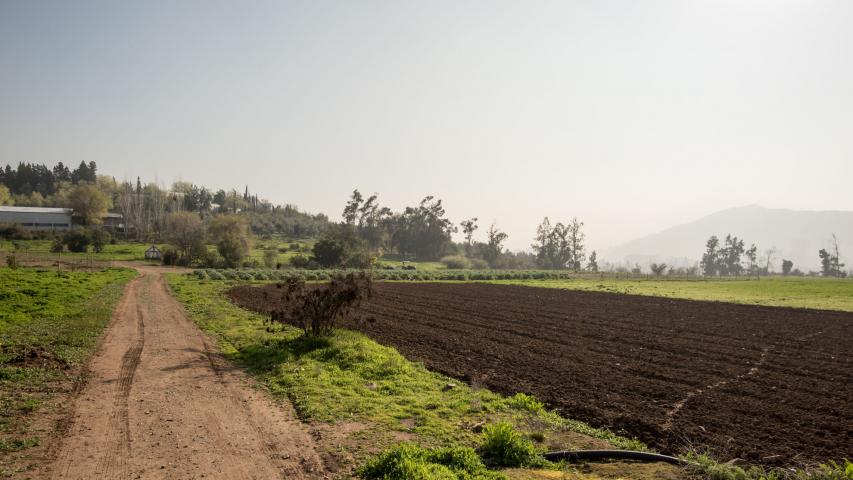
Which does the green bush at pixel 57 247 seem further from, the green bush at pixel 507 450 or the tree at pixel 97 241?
the green bush at pixel 507 450

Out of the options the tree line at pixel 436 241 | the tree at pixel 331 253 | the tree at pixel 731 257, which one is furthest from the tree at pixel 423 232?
the tree at pixel 731 257

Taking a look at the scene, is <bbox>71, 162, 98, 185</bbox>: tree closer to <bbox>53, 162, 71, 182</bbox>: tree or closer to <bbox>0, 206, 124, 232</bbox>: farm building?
<bbox>53, 162, 71, 182</bbox>: tree

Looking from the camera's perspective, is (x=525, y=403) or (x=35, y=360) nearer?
(x=525, y=403)

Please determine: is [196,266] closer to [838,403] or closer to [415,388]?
[415,388]

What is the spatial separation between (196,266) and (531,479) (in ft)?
216

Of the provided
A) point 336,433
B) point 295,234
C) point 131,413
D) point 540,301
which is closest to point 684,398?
point 336,433

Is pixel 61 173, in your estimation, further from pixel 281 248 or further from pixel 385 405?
pixel 385 405

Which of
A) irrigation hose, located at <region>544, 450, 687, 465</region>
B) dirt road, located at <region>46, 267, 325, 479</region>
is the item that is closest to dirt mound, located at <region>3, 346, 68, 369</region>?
dirt road, located at <region>46, 267, 325, 479</region>

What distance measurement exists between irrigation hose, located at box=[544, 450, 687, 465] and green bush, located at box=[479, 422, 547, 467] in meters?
0.35

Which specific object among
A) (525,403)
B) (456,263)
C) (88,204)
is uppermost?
(88,204)


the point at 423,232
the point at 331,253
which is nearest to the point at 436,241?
the point at 423,232

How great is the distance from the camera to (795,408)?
11.8 metres

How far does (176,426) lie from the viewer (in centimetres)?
905

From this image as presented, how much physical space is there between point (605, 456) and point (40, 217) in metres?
124
